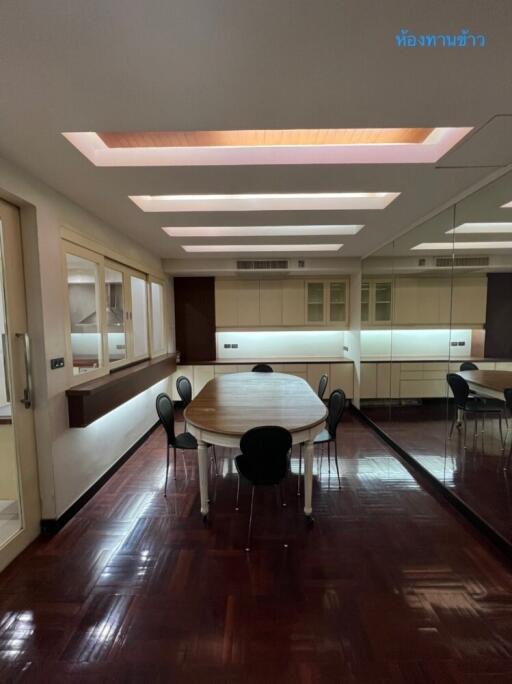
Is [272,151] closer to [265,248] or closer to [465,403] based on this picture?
[265,248]

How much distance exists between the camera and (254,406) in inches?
111

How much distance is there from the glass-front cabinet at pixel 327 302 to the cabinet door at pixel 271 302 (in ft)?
1.74

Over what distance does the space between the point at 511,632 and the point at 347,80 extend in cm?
286

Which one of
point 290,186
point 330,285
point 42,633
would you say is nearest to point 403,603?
point 42,633

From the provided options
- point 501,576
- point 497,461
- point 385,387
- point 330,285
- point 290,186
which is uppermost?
point 290,186

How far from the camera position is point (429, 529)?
236cm

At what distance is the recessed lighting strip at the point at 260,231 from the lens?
3.50 meters

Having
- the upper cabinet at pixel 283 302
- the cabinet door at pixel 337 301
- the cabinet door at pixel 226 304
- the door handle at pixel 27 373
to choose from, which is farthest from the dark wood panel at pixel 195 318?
the door handle at pixel 27 373

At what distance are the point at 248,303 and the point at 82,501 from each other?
12.9 ft

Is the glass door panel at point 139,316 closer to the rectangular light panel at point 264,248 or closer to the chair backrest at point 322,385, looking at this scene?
the rectangular light panel at point 264,248

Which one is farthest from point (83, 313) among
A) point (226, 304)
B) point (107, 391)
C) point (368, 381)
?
point (368, 381)

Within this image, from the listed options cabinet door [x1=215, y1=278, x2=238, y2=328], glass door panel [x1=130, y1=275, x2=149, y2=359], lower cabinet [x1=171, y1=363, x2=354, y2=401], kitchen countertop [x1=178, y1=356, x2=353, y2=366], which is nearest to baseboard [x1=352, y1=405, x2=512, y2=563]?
lower cabinet [x1=171, y1=363, x2=354, y2=401]

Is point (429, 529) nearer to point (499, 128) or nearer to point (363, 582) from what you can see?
point (363, 582)

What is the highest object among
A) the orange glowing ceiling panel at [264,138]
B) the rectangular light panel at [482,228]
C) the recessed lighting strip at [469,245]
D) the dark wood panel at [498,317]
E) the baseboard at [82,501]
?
the orange glowing ceiling panel at [264,138]
